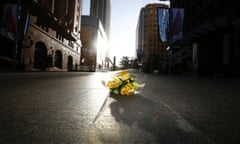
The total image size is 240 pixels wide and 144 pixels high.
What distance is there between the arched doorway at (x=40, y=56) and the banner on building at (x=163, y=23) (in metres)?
16.1

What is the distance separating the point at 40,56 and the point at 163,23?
16994 mm

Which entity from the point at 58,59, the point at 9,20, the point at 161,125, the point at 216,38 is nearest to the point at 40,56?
the point at 58,59

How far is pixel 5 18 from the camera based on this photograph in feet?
43.0

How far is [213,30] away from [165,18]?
5.34 metres

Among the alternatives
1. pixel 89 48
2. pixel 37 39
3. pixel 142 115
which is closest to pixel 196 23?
pixel 37 39

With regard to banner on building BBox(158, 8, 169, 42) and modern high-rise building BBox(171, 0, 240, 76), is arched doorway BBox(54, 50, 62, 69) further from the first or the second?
modern high-rise building BBox(171, 0, 240, 76)

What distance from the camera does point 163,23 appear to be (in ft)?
60.5

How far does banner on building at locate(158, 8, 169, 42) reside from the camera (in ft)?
59.1

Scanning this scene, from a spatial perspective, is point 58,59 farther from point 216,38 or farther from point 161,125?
point 161,125

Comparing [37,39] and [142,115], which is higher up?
[37,39]

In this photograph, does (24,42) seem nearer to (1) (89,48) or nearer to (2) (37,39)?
(2) (37,39)

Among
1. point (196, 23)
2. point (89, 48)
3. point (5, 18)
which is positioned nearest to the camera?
point (5, 18)

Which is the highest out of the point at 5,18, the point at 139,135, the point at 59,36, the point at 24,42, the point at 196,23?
the point at 196,23

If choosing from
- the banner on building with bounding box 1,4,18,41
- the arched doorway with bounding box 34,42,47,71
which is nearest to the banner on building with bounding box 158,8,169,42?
the banner on building with bounding box 1,4,18,41
